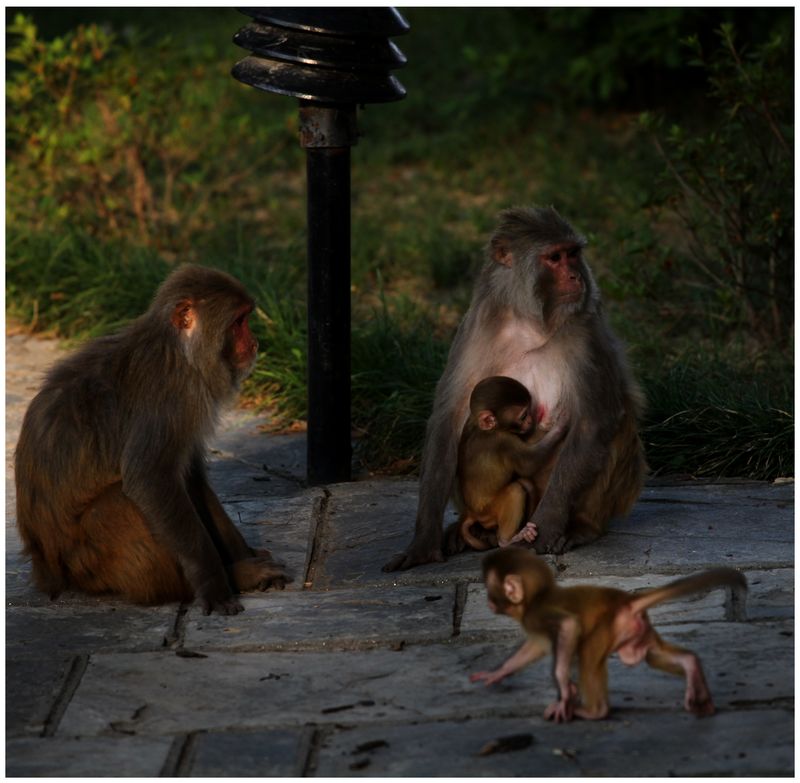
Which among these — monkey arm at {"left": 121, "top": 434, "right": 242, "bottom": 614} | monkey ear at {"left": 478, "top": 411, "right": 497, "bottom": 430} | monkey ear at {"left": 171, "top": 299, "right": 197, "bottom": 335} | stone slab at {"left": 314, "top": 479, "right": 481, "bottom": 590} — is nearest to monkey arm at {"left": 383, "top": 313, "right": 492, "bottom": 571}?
stone slab at {"left": 314, "top": 479, "right": 481, "bottom": 590}

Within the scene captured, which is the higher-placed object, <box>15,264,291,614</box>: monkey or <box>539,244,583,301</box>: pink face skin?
<box>539,244,583,301</box>: pink face skin

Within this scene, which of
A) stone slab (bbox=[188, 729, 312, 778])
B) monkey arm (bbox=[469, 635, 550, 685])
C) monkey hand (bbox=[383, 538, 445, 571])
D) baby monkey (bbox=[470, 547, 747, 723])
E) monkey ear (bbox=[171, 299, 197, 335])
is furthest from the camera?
monkey hand (bbox=[383, 538, 445, 571])

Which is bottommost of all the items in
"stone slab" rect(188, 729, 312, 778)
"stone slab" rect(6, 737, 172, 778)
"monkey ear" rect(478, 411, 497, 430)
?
"stone slab" rect(6, 737, 172, 778)

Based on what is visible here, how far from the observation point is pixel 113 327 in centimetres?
905

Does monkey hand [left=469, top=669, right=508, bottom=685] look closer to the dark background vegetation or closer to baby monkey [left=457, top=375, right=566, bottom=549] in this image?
baby monkey [left=457, top=375, right=566, bottom=549]

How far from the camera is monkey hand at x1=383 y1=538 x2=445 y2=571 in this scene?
5.82m

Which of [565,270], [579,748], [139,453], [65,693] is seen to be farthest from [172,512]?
[579,748]

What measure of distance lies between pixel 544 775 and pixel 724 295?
496 centimetres

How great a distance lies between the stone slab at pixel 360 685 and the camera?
14.8 ft

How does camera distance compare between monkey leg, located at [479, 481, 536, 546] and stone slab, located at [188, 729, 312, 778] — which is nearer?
stone slab, located at [188, 729, 312, 778]

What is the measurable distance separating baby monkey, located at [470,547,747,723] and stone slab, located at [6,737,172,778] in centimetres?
111

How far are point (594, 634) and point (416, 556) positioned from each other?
1624 mm

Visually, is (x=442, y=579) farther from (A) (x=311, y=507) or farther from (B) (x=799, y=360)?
(B) (x=799, y=360)

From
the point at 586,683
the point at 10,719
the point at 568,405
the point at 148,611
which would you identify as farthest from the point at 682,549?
the point at 10,719
